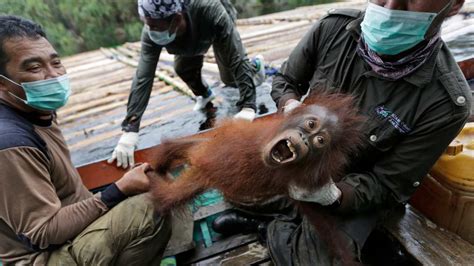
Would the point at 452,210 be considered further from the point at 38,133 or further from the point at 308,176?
the point at 38,133

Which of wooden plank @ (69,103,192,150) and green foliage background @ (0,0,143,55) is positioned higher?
wooden plank @ (69,103,192,150)

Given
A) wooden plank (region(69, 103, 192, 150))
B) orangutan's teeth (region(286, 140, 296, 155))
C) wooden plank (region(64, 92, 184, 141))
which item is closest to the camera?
orangutan's teeth (region(286, 140, 296, 155))

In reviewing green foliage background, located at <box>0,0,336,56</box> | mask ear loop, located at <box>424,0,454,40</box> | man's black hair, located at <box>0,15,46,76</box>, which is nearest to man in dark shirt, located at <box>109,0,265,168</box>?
man's black hair, located at <box>0,15,46,76</box>

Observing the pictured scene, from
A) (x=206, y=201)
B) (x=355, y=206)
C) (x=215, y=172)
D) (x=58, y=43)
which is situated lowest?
(x=58, y=43)

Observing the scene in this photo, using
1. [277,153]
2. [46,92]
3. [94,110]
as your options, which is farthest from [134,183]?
[94,110]

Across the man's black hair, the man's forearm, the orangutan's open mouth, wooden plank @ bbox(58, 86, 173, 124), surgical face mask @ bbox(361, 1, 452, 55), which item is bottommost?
wooden plank @ bbox(58, 86, 173, 124)

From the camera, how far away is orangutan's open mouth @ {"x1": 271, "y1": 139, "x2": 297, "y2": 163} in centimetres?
125

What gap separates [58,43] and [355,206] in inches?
542

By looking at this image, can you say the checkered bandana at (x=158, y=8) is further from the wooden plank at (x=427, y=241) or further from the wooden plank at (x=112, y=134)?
the wooden plank at (x=427, y=241)

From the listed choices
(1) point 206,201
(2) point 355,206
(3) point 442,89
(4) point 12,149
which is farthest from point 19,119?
(3) point 442,89

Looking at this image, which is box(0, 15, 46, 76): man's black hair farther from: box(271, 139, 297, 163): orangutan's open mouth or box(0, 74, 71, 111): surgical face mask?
box(271, 139, 297, 163): orangutan's open mouth

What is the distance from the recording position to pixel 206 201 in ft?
9.43

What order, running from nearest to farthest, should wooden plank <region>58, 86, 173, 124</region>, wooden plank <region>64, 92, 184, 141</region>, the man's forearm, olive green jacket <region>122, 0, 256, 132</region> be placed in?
the man's forearm < olive green jacket <region>122, 0, 256, 132</region> < wooden plank <region>64, 92, 184, 141</region> < wooden plank <region>58, 86, 173, 124</region>

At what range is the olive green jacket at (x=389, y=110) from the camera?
169cm
